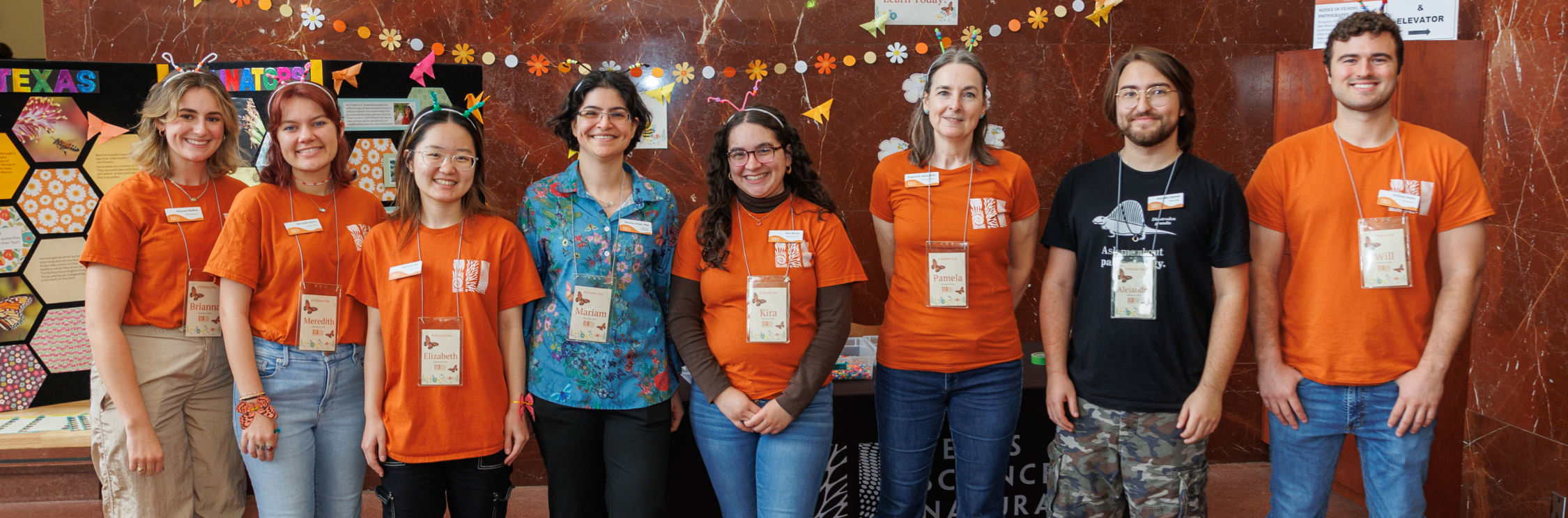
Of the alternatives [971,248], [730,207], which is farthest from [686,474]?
[971,248]

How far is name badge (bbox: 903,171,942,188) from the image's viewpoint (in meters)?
2.15

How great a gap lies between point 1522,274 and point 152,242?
13.5 feet

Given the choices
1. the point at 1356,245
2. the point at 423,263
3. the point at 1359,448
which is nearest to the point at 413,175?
the point at 423,263

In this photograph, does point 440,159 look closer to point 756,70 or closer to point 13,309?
point 756,70

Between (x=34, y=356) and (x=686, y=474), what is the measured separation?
2721mm

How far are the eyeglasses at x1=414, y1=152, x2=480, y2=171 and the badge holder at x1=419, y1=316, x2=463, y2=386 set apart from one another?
35 centimetres

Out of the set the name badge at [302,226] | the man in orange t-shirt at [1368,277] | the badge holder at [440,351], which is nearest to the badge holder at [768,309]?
the badge holder at [440,351]

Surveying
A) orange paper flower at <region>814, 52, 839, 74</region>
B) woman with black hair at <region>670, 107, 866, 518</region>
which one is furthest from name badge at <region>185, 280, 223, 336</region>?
orange paper flower at <region>814, 52, 839, 74</region>

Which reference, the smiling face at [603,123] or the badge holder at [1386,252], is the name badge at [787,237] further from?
the badge holder at [1386,252]

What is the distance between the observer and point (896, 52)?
3.48 m

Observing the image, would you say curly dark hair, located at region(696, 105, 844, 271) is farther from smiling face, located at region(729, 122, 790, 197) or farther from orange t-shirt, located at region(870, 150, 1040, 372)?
orange t-shirt, located at region(870, 150, 1040, 372)

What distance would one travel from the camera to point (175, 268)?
2.04m

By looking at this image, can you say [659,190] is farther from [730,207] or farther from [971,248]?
[971,248]

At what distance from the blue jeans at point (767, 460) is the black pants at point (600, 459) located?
0.45 feet
